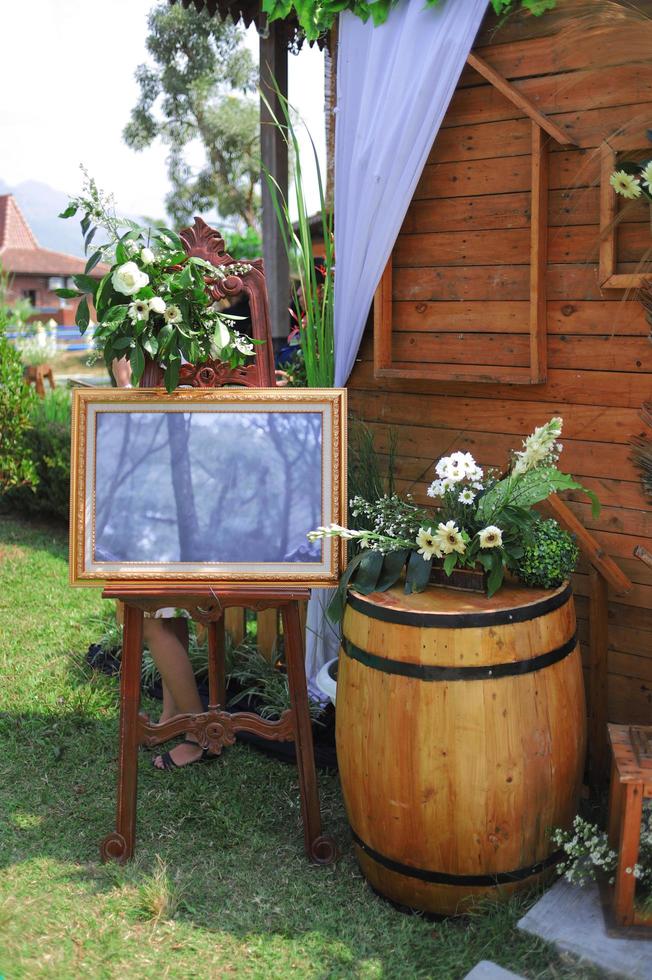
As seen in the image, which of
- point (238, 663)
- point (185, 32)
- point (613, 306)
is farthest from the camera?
point (185, 32)

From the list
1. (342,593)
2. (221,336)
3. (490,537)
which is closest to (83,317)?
(221,336)

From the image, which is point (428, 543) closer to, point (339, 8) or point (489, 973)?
point (489, 973)

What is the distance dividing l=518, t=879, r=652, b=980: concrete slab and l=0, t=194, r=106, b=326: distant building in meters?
36.5

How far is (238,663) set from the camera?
4039 millimetres

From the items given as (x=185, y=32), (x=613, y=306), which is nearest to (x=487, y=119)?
(x=613, y=306)

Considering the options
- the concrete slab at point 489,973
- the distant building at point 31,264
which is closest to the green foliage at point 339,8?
the concrete slab at point 489,973

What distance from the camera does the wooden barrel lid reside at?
91.7 inches

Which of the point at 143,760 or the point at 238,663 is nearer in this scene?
the point at 143,760

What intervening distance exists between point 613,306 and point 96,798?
2.26 metres

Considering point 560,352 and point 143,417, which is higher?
point 560,352

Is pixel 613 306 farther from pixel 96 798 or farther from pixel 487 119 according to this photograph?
pixel 96 798

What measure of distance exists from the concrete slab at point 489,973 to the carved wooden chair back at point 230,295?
165 cm

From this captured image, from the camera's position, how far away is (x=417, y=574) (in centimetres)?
254

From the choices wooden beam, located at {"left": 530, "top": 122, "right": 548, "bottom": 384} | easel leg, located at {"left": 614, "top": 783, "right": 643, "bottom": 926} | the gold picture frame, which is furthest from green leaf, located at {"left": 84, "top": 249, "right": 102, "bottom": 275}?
easel leg, located at {"left": 614, "top": 783, "right": 643, "bottom": 926}
